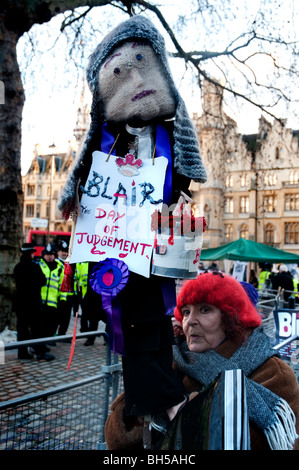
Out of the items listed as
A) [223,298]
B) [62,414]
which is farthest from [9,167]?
[223,298]

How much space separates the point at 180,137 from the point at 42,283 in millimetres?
5034

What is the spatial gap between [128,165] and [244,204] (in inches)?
2033

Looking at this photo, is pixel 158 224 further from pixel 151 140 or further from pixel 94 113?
pixel 94 113

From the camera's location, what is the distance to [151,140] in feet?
6.17

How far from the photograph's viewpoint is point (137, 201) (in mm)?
1798

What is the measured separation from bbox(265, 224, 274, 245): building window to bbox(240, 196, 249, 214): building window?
3.42 m

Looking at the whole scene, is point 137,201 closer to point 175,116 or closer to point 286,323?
point 175,116

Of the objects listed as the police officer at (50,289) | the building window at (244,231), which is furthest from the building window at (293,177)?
→ the police officer at (50,289)

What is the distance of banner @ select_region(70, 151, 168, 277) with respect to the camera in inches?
68.8

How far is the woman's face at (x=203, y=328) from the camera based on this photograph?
1951 mm

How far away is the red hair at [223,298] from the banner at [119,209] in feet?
1.39

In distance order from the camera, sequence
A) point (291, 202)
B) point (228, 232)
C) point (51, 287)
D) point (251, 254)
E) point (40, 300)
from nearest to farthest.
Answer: point (40, 300), point (51, 287), point (251, 254), point (291, 202), point (228, 232)

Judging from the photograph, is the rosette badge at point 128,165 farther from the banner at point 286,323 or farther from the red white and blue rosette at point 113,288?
the banner at point 286,323
